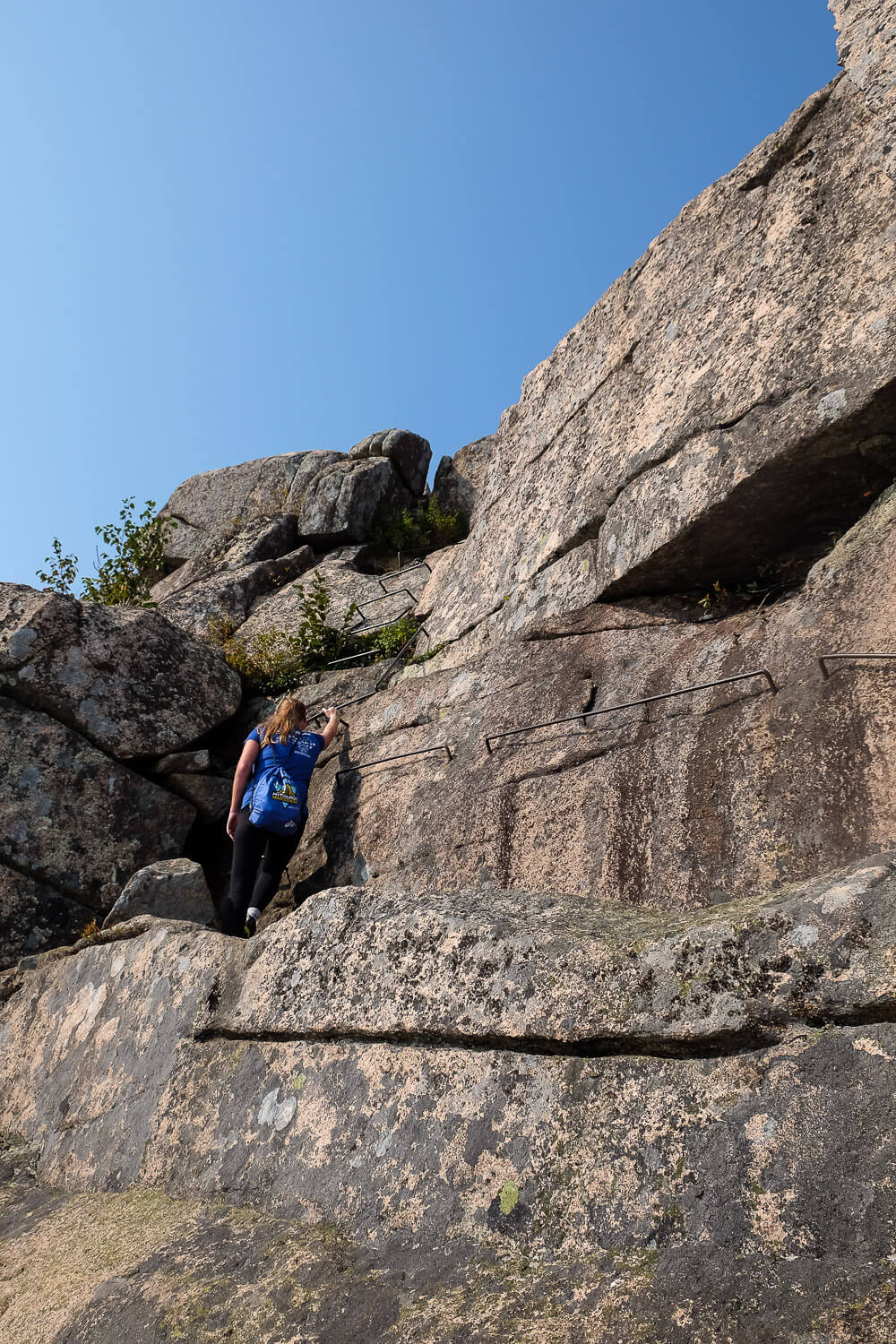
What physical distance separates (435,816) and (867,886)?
4158 mm

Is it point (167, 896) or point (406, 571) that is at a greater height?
point (406, 571)

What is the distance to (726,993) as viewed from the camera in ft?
9.73

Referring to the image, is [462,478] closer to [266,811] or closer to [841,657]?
[266,811]

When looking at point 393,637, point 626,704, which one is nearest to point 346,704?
point 393,637

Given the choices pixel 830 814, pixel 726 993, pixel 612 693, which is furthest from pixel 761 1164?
pixel 612 693

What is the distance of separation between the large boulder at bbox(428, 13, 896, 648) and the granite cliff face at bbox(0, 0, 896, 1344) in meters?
0.03

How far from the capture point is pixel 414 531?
1541cm

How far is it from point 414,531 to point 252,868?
873 cm

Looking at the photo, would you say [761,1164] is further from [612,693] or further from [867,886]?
[612,693]

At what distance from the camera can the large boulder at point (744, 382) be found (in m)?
6.26

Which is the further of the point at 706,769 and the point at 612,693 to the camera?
the point at 612,693

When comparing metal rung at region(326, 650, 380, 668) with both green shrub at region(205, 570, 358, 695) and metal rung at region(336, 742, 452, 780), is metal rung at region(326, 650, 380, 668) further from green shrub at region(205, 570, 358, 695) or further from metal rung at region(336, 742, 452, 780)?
metal rung at region(336, 742, 452, 780)

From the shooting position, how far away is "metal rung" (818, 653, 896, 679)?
4715mm

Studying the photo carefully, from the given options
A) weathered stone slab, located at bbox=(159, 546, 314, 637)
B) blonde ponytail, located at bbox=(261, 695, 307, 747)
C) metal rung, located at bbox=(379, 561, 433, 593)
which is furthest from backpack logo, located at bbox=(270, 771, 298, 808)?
metal rung, located at bbox=(379, 561, 433, 593)
